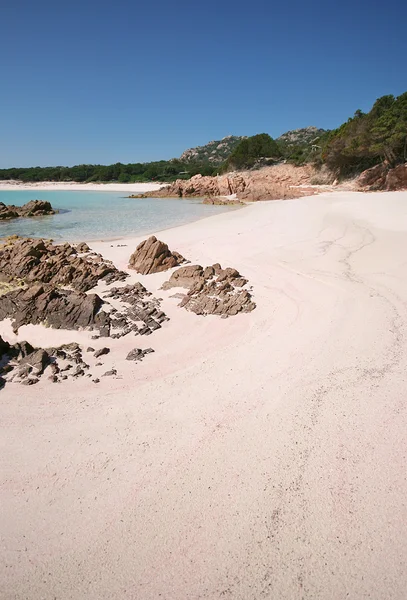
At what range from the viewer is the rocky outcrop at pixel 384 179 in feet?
69.0

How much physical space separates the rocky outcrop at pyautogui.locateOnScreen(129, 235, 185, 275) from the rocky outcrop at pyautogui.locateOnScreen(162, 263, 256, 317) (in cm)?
74

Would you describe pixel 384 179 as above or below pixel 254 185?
above

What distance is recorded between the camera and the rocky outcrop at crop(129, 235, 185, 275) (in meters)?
7.84

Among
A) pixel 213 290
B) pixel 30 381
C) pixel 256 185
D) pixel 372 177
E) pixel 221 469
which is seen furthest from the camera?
pixel 256 185

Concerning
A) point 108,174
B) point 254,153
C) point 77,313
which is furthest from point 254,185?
point 108,174

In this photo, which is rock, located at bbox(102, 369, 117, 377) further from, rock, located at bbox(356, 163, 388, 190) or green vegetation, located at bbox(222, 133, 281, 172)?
green vegetation, located at bbox(222, 133, 281, 172)

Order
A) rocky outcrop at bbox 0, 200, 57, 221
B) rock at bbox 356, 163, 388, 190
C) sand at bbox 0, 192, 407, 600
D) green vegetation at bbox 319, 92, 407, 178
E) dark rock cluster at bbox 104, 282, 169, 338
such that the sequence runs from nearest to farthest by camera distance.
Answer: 1. sand at bbox 0, 192, 407, 600
2. dark rock cluster at bbox 104, 282, 169, 338
3. rocky outcrop at bbox 0, 200, 57, 221
4. green vegetation at bbox 319, 92, 407, 178
5. rock at bbox 356, 163, 388, 190

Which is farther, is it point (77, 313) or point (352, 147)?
point (352, 147)

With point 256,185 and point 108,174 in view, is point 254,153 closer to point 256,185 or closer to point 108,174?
point 256,185

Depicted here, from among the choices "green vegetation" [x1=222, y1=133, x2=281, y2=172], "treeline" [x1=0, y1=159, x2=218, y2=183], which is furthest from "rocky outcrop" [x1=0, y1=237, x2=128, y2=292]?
"treeline" [x1=0, y1=159, x2=218, y2=183]

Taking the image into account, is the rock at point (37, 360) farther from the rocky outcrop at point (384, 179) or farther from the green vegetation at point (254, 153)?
the green vegetation at point (254, 153)

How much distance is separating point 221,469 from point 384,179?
1017 inches

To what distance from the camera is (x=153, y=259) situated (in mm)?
7969

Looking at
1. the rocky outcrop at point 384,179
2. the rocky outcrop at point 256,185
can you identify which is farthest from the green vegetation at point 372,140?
the rocky outcrop at point 256,185
